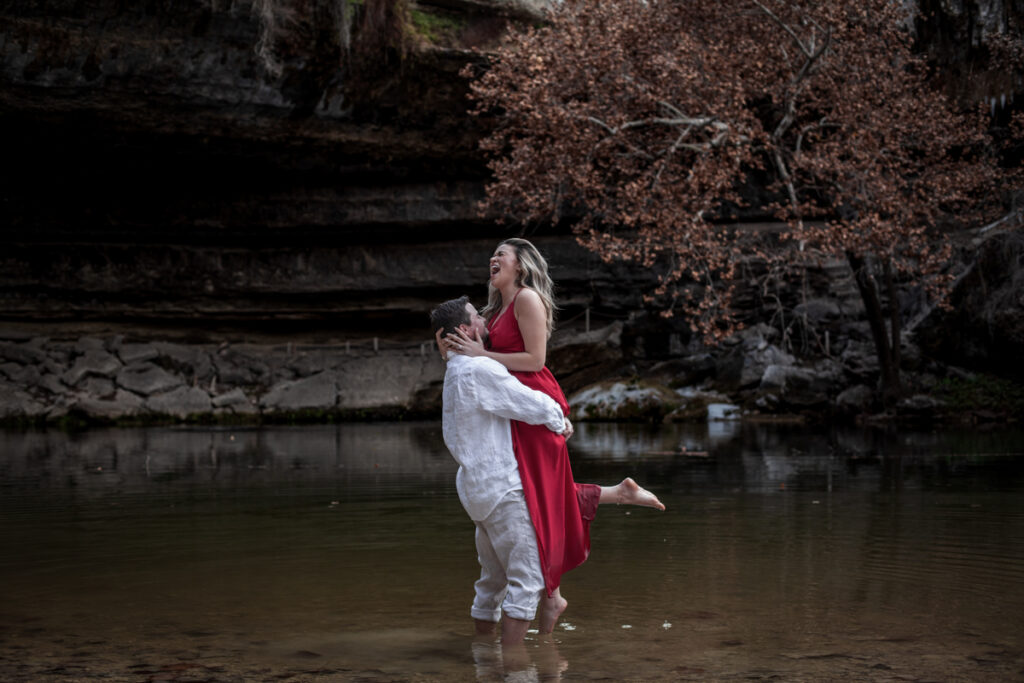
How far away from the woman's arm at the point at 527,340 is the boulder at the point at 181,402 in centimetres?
1998

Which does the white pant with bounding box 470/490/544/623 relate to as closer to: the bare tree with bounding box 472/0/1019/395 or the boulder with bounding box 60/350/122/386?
the bare tree with bounding box 472/0/1019/395

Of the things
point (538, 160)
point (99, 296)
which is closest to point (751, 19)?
point (538, 160)

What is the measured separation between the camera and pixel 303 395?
2375cm

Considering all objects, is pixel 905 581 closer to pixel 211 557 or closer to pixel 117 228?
pixel 211 557

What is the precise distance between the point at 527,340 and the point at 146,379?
68.4 feet

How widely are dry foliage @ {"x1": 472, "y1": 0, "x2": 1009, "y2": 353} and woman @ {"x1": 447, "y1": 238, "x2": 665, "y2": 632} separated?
11.3 metres

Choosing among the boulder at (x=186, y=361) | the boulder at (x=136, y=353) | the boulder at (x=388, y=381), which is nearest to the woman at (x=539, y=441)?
the boulder at (x=388, y=381)

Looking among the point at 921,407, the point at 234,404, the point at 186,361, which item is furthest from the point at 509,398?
the point at 186,361

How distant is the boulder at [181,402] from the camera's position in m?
23.0

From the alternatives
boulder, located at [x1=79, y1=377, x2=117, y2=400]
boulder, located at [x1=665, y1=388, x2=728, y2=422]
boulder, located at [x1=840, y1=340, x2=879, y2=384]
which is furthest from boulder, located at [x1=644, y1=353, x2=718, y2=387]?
boulder, located at [x1=79, y1=377, x2=117, y2=400]

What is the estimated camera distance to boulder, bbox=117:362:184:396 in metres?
23.2

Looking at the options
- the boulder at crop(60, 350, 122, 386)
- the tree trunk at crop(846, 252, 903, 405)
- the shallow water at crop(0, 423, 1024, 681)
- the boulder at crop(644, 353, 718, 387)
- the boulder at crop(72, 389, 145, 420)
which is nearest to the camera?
the shallow water at crop(0, 423, 1024, 681)

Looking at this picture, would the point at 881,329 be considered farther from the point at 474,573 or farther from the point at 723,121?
the point at 474,573

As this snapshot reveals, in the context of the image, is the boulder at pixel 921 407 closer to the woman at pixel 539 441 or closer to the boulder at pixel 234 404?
the boulder at pixel 234 404
